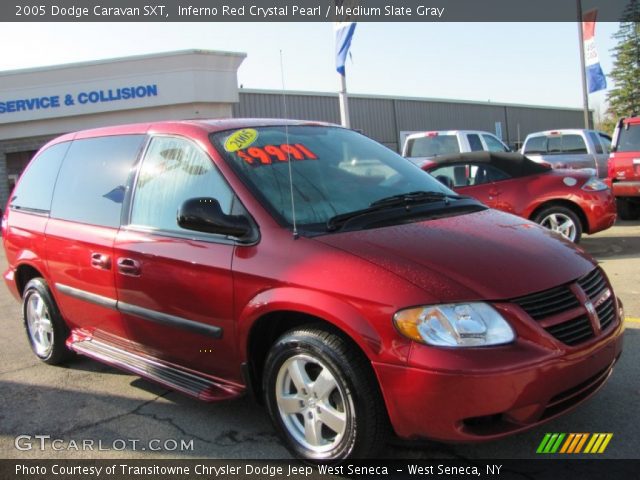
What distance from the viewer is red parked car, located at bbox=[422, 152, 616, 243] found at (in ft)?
25.4

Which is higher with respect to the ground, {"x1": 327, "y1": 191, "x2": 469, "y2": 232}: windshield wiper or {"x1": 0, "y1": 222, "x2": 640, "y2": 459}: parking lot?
{"x1": 327, "y1": 191, "x2": 469, "y2": 232}: windshield wiper

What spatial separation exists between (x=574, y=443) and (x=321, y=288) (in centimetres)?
153

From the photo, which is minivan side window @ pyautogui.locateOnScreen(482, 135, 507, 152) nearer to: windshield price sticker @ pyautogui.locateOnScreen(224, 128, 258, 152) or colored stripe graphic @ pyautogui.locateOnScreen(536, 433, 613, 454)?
windshield price sticker @ pyautogui.locateOnScreen(224, 128, 258, 152)

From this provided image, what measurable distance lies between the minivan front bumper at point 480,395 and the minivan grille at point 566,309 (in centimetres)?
8

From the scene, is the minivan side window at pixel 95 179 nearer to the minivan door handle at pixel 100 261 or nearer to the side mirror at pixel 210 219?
the minivan door handle at pixel 100 261

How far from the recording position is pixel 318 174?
11.3 feet

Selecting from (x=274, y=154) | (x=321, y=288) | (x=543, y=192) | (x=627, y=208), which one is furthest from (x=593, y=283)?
(x=627, y=208)

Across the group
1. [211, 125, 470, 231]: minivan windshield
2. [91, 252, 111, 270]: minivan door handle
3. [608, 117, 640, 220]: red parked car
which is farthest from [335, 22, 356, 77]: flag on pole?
[91, 252, 111, 270]: minivan door handle

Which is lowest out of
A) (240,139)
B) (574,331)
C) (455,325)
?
(574,331)

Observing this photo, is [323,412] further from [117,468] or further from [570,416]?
[570,416]

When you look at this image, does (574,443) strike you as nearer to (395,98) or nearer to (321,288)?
(321,288)

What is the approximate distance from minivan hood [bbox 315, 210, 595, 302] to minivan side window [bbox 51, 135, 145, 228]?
172cm

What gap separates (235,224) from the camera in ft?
9.95
